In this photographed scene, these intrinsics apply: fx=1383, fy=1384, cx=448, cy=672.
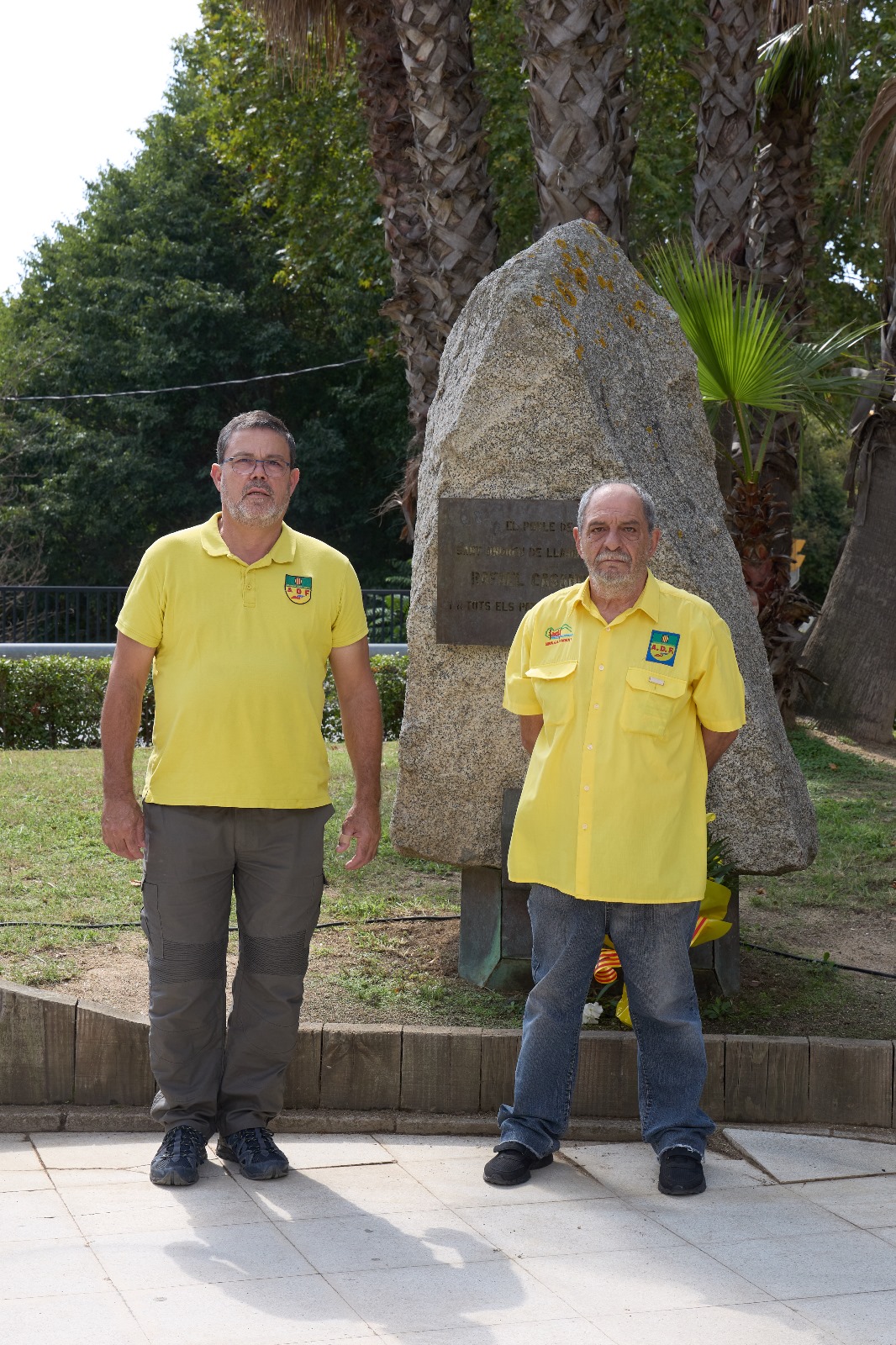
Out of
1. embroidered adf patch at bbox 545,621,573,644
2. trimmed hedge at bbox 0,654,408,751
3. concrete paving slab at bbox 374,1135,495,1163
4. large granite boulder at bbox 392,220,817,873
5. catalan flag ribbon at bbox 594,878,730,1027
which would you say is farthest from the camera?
trimmed hedge at bbox 0,654,408,751

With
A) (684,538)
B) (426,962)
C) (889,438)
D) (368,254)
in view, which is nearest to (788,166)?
(889,438)

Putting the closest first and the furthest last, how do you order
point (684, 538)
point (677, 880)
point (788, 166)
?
point (677, 880) < point (684, 538) < point (788, 166)

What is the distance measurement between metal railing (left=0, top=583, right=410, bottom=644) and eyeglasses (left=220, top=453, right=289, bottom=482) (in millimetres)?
15986

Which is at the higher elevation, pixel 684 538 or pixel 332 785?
pixel 684 538

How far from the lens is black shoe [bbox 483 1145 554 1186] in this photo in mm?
3668

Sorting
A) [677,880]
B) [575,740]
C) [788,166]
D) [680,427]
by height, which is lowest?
[677,880]

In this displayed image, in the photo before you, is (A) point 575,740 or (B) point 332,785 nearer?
(A) point 575,740

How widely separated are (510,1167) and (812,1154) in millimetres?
928

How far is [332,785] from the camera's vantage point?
8.21 meters

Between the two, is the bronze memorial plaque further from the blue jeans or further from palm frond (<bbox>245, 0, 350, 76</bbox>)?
palm frond (<bbox>245, 0, 350, 76</bbox>)

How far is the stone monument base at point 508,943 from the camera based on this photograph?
4.86 meters

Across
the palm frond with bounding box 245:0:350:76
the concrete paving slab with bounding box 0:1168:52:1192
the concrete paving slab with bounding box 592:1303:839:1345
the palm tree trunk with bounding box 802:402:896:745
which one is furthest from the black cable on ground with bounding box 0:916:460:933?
the palm frond with bounding box 245:0:350:76

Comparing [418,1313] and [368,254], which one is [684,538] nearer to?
[418,1313]

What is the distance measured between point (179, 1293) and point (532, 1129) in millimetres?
1145
